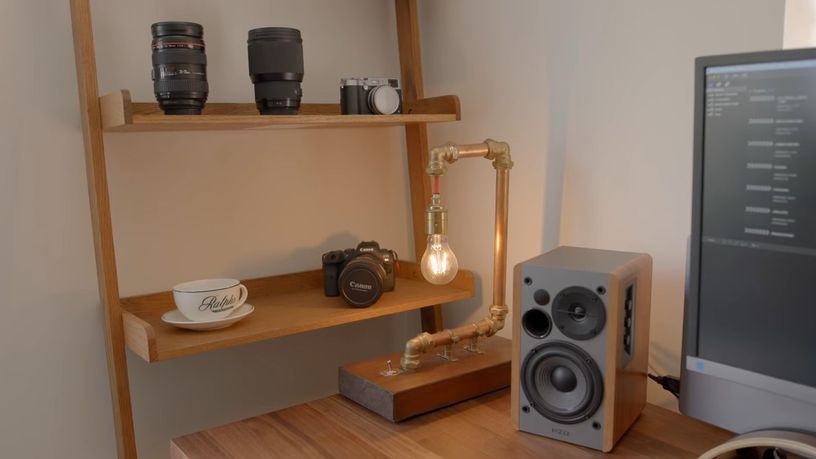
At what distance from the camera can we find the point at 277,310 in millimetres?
1397

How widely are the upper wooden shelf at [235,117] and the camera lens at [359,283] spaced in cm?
28

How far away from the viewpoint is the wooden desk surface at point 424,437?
→ 105 centimetres

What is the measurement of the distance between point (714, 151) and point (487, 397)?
597 mm

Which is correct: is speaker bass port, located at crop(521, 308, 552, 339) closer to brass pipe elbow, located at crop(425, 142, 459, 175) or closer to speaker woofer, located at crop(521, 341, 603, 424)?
speaker woofer, located at crop(521, 341, 603, 424)

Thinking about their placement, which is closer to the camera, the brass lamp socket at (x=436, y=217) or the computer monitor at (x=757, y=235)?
the computer monitor at (x=757, y=235)

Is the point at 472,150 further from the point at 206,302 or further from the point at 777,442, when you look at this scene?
the point at 777,442

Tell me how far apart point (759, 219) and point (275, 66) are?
0.82 metres

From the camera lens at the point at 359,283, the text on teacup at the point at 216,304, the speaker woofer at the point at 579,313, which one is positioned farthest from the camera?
the camera lens at the point at 359,283

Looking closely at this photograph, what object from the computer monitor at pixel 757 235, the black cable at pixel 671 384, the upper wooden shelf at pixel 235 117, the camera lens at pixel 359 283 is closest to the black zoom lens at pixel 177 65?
the upper wooden shelf at pixel 235 117

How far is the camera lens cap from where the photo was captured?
4.56 feet

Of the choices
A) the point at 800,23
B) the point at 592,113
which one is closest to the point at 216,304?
the point at 592,113

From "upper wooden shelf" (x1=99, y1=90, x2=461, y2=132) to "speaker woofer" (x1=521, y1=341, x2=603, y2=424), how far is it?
1.81ft

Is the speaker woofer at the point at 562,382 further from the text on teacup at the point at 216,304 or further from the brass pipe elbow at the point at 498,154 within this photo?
the text on teacup at the point at 216,304

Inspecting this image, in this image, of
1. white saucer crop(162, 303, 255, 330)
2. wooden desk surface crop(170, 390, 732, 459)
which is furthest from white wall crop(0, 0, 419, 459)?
wooden desk surface crop(170, 390, 732, 459)
